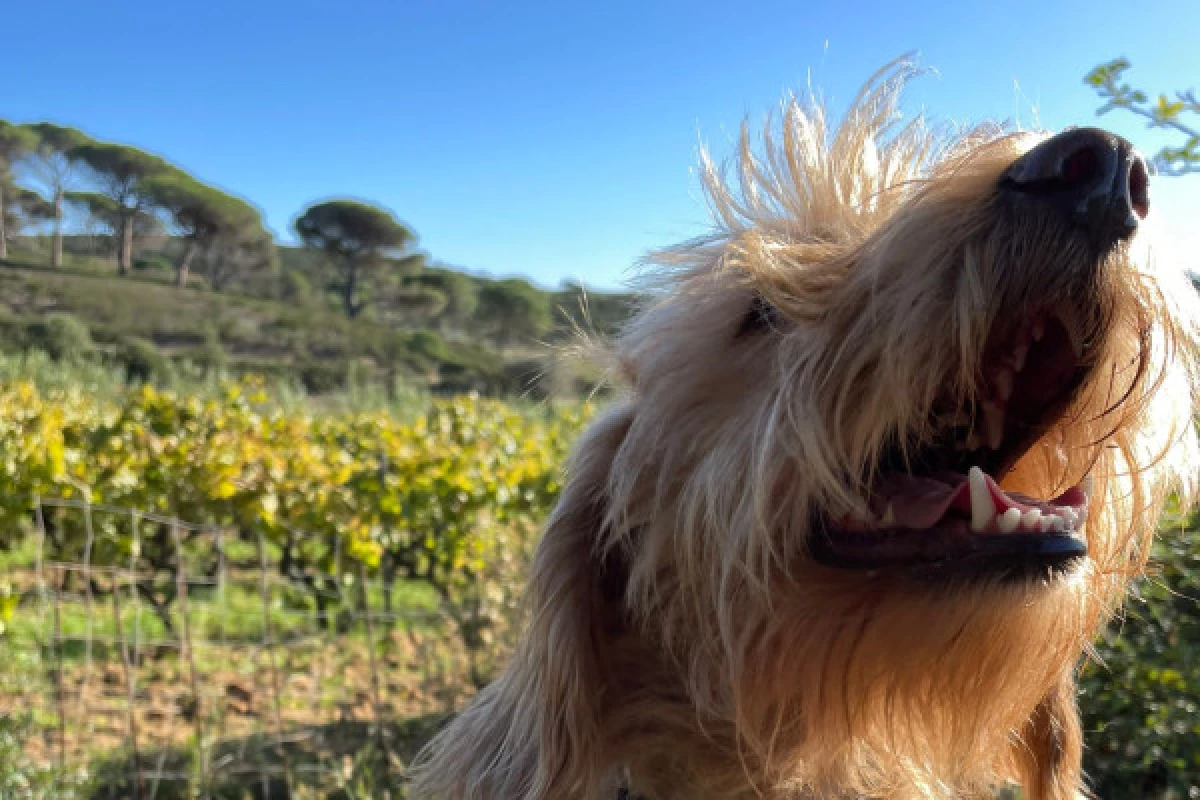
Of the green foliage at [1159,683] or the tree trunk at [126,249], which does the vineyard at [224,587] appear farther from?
the tree trunk at [126,249]

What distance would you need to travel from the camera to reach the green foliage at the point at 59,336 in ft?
52.9

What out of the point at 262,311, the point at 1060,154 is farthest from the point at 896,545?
the point at 262,311

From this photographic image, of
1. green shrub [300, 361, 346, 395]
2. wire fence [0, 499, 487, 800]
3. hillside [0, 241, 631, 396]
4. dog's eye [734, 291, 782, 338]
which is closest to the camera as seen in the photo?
dog's eye [734, 291, 782, 338]

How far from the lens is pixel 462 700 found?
5.40 metres

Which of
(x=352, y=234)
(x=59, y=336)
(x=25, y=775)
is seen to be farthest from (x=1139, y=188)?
(x=352, y=234)

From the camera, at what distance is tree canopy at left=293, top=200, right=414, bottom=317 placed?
4062cm

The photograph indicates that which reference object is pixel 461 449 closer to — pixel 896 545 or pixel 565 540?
pixel 565 540

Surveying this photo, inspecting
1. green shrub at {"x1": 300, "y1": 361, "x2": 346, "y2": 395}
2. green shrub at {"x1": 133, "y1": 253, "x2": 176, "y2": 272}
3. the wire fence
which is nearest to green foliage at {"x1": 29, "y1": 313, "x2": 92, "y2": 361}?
green shrub at {"x1": 133, "y1": 253, "x2": 176, "y2": 272}

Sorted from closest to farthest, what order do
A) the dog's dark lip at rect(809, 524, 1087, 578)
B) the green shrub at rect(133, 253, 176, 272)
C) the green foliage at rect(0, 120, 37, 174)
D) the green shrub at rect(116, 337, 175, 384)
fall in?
the dog's dark lip at rect(809, 524, 1087, 578)
the green foliage at rect(0, 120, 37, 174)
the green shrub at rect(116, 337, 175, 384)
the green shrub at rect(133, 253, 176, 272)

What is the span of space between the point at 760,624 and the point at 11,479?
5078 mm

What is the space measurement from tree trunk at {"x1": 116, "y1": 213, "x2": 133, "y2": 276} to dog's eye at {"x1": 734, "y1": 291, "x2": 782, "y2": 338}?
1325cm

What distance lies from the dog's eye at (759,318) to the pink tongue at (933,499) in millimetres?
395

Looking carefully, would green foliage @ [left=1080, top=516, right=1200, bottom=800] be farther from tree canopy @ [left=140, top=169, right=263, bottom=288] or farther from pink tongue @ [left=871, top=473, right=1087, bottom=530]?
tree canopy @ [left=140, top=169, right=263, bottom=288]

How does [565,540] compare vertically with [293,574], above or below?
above
